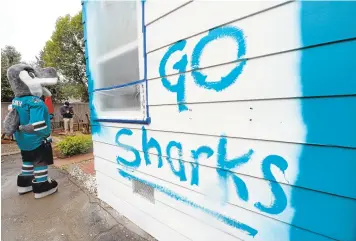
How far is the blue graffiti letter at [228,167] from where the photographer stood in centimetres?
125

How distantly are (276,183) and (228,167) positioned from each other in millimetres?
304

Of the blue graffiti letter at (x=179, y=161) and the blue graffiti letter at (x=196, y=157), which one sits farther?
the blue graffiti letter at (x=179, y=161)

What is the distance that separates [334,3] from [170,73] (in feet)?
3.51

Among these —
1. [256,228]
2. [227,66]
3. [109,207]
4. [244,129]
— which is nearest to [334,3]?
[227,66]

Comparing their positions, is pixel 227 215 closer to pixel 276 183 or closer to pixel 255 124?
pixel 276 183

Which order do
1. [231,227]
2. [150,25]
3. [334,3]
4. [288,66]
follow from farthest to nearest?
[150,25], [231,227], [288,66], [334,3]

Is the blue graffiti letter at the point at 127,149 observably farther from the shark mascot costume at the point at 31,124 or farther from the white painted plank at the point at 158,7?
the shark mascot costume at the point at 31,124

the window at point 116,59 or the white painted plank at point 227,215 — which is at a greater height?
the window at point 116,59

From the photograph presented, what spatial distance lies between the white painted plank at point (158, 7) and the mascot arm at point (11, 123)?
2561 mm

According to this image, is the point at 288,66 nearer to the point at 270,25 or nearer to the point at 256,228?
the point at 270,25

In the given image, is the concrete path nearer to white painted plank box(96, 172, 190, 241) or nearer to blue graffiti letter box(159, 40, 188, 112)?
white painted plank box(96, 172, 190, 241)

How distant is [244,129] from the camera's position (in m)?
1.22

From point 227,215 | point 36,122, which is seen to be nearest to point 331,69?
point 227,215

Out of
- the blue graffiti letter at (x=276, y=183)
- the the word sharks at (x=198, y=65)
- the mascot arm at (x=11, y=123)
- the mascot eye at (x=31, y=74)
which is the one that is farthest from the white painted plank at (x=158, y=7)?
the mascot arm at (x=11, y=123)
